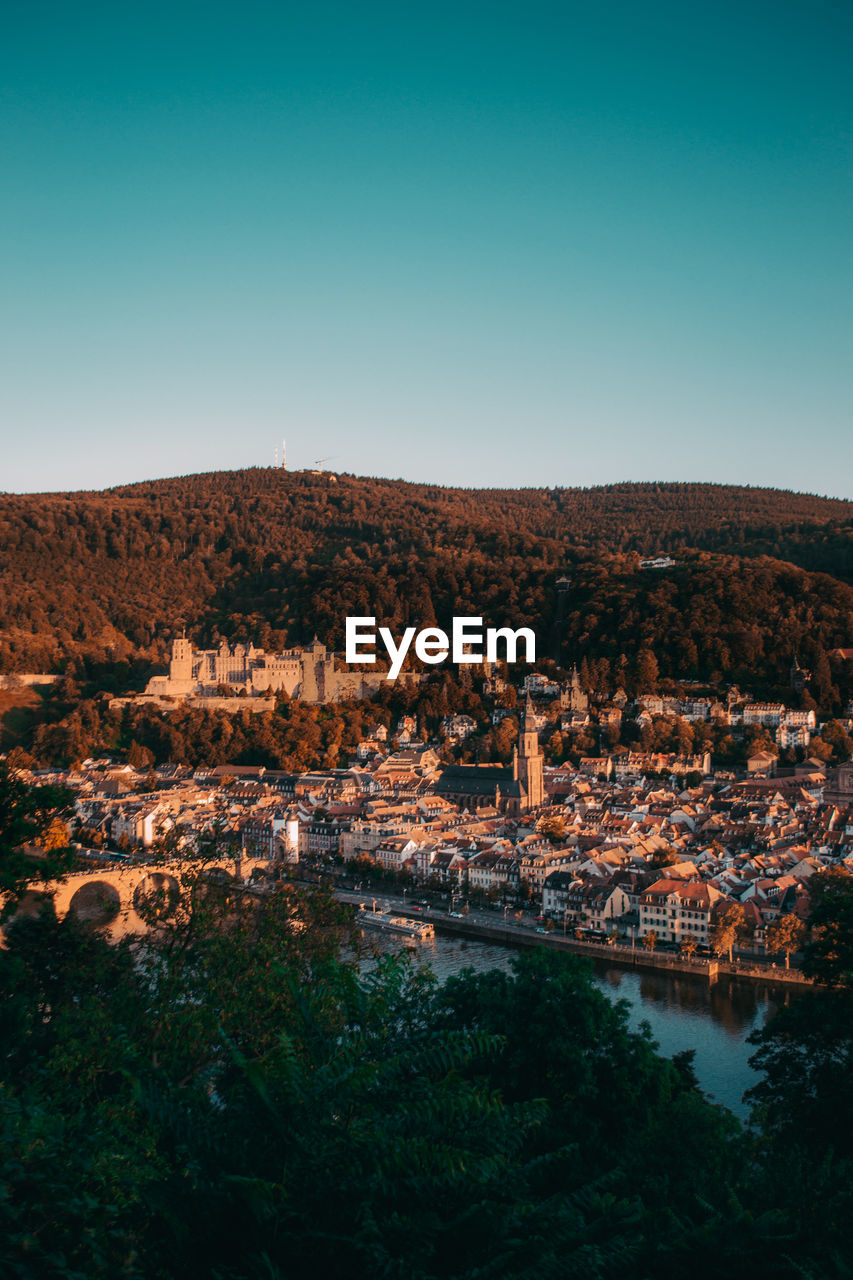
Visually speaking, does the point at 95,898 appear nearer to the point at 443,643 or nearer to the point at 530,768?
the point at 530,768

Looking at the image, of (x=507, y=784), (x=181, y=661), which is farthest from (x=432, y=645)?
(x=507, y=784)

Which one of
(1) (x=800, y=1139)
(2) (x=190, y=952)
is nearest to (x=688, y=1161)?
(1) (x=800, y=1139)

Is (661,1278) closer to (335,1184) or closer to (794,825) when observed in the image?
(335,1184)

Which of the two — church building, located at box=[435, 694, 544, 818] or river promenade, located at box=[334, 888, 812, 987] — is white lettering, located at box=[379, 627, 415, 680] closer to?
church building, located at box=[435, 694, 544, 818]

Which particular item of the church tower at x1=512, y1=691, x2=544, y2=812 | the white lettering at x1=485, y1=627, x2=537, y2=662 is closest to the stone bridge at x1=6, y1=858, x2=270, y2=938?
the church tower at x1=512, y1=691, x2=544, y2=812

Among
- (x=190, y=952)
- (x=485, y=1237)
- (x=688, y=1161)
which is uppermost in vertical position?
(x=485, y=1237)

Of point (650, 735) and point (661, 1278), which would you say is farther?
point (650, 735)
